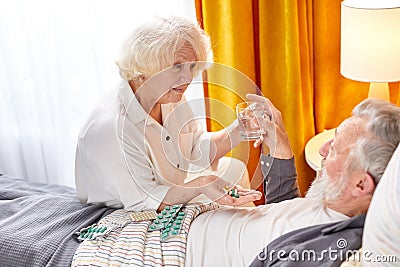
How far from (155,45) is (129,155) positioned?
35 centimetres

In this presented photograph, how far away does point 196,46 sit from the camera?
2.15 meters

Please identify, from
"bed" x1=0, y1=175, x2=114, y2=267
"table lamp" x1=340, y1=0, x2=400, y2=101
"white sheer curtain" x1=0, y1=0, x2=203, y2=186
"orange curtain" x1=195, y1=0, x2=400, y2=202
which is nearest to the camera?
"bed" x1=0, y1=175, x2=114, y2=267

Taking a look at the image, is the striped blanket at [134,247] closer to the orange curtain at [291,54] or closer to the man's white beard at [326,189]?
the man's white beard at [326,189]

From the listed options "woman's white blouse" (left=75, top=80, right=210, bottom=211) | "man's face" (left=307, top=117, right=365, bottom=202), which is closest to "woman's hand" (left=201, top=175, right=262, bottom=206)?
"woman's white blouse" (left=75, top=80, right=210, bottom=211)

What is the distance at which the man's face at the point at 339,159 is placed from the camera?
1.78 metres

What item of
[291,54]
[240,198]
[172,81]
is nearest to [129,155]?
[172,81]

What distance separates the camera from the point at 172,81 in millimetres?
2146

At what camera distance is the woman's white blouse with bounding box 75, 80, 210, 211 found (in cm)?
212

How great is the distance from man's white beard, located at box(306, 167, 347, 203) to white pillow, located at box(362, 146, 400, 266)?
28cm

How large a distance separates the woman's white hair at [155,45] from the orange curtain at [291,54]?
0.42 metres

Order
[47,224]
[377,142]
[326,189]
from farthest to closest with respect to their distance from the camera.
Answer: [47,224] → [326,189] → [377,142]

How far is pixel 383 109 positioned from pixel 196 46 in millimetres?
644

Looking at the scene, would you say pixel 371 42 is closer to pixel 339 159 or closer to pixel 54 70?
pixel 339 159

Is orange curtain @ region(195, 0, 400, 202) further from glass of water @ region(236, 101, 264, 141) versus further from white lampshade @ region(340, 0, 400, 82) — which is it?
glass of water @ region(236, 101, 264, 141)
